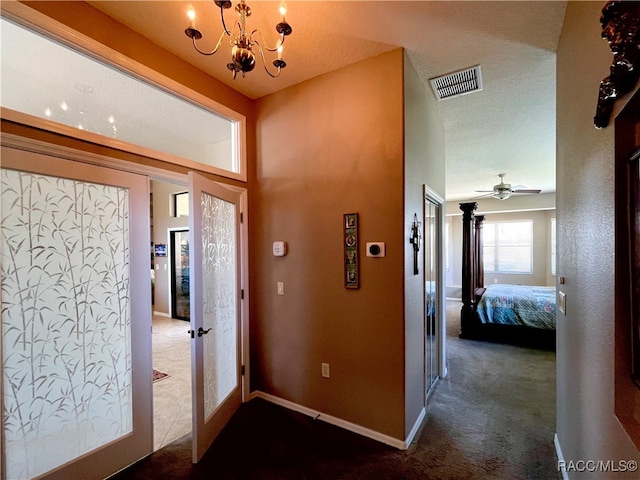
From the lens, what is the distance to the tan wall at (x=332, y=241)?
213 cm

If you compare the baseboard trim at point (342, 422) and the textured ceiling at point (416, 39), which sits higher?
the textured ceiling at point (416, 39)

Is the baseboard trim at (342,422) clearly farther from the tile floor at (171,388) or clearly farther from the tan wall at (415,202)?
the tile floor at (171,388)

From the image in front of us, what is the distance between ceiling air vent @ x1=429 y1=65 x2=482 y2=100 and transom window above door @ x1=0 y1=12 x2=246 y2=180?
6.10 ft

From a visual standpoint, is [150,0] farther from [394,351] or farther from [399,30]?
[394,351]

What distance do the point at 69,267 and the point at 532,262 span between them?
9.69m

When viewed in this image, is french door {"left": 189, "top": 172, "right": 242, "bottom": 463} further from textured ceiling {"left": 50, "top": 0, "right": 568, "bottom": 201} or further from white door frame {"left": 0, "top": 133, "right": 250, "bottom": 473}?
textured ceiling {"left": 50, "top": 0, "right": 568, "bottom": 201}

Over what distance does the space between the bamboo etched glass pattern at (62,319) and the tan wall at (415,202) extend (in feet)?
6.59

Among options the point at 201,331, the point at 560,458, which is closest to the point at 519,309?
the point at 560,458

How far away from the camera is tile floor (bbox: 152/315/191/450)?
7.72 feet

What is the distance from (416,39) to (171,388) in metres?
3.95

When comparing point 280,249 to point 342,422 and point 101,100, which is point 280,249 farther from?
point 101,100

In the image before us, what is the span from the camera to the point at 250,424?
2.40m

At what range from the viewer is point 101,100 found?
201 centimetres

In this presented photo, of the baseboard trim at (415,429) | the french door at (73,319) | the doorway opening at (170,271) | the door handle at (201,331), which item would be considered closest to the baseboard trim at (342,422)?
the baseboard trim at (415,429)
